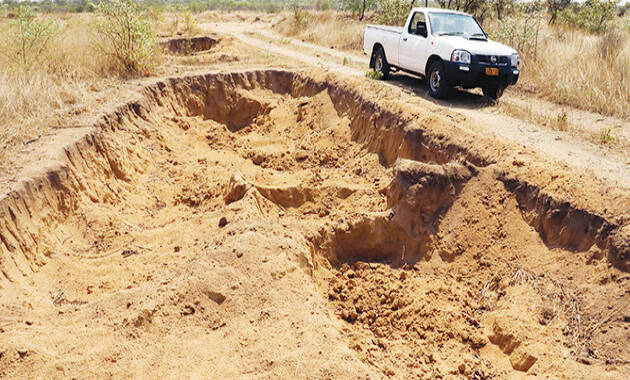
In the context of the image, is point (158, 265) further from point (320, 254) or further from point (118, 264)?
point (320, 254)

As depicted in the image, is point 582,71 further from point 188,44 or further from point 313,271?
point 188,44

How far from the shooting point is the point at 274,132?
9.84 metres

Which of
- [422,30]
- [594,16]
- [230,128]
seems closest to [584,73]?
[422,30]

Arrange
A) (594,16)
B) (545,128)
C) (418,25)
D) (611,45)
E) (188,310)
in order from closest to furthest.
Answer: (188,310) → (545,128) → (418,25) → (611,45) → (594,16)

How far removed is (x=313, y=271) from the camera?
490cm

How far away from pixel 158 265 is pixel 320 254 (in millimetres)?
1697

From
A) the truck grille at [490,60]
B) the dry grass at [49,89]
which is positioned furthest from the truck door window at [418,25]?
the dry grass at [49,89]

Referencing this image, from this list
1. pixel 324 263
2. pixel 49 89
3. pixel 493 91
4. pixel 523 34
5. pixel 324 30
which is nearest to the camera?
pixel 324 263

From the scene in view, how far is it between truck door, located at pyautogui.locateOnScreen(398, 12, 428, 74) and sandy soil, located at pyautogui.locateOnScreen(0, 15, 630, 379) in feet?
8.84

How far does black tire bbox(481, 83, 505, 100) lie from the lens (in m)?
9.48

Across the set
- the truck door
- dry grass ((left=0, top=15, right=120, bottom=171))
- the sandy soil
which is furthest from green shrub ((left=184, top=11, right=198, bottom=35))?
the sandy soil

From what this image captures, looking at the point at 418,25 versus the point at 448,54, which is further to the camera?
the point at 418,25

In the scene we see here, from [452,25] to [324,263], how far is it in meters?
6.90

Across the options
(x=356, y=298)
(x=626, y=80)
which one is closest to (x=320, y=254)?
(x=356, y=298)
